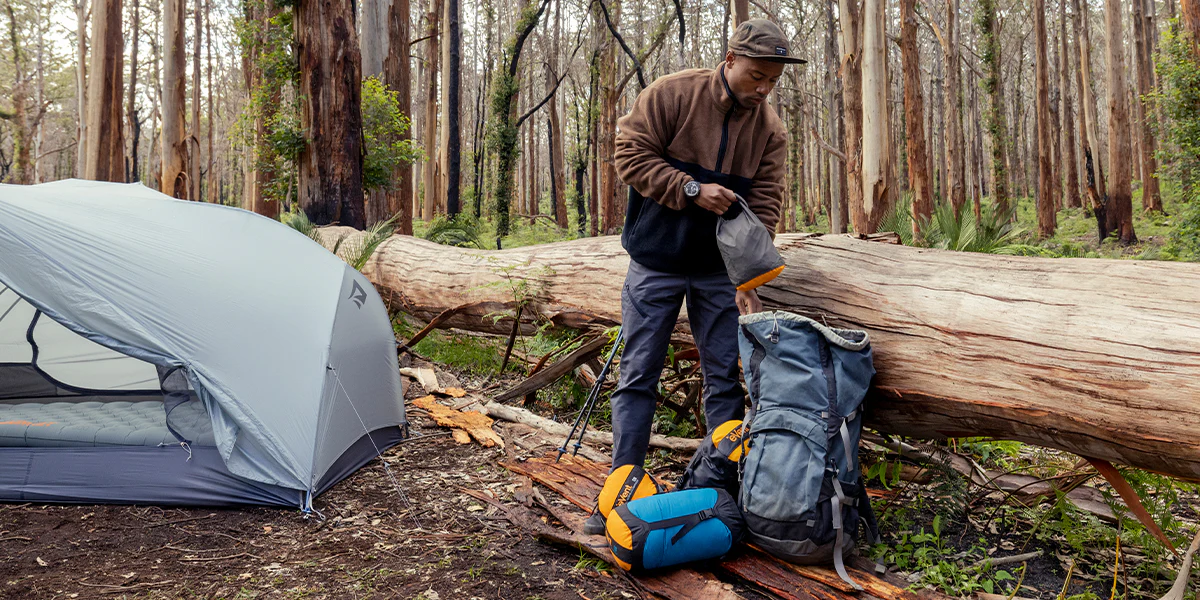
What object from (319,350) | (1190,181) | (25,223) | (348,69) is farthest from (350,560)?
(1190,181)

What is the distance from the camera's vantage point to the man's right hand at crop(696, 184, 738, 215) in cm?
306

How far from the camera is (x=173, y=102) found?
14.5m

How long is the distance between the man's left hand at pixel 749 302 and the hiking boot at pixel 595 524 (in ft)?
3.43

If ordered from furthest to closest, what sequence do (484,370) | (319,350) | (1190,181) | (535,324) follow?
1. (1190,181)
2. (484,370)
3. (535,324)
4. (319,350)

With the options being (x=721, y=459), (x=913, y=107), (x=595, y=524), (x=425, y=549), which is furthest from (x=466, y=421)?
(x=913, y=107)

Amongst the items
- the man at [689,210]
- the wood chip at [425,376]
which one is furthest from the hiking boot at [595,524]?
the wood chip at [425,376]

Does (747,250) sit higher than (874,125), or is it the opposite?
(874,125)

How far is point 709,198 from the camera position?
3064 mm

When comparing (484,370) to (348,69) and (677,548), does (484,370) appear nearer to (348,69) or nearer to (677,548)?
(677,548)

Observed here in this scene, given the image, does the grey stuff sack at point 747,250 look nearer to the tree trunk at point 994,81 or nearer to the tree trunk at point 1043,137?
the tree trunk at point 994,81

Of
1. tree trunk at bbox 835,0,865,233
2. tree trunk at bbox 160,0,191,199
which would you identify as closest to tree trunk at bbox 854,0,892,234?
tree trunk at bbox 835,0,865,233

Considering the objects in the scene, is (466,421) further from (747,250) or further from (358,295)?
(747,250)

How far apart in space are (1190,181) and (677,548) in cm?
1374

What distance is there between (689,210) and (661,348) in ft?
2.03
